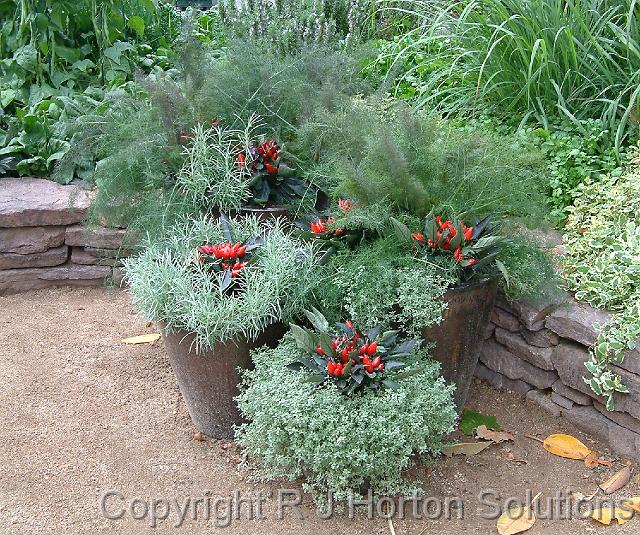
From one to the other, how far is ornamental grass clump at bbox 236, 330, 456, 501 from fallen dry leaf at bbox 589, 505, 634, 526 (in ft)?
1.72

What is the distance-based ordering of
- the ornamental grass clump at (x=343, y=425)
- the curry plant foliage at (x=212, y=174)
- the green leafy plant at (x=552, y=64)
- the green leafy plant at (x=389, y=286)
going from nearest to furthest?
the ornamental grass clump at (x=343, y=425) → the green leafy plant at (x=389, y=286) → the curry plant foliage at (x=212, y=174) → the green leafy plant at (x=552, y=64)

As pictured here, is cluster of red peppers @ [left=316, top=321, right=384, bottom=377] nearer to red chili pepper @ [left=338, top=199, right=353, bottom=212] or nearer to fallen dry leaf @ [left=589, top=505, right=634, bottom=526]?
red chili pepper @ [left=338, top=199, right=353, bottom=212]

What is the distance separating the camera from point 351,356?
2402 millimetres

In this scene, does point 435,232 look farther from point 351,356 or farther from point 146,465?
point 146,465

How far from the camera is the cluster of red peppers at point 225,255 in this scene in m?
2.74

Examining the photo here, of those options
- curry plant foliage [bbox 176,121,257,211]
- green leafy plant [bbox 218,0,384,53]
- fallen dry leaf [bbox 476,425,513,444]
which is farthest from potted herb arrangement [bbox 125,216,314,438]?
green leafy plant [bbox 218,0,384,53]

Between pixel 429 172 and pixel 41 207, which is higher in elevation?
pixel 429 172

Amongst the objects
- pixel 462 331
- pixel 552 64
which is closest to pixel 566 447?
pixel 462 331

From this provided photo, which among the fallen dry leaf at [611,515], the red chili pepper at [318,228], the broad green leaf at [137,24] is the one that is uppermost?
the broad green leaf at [137,24]

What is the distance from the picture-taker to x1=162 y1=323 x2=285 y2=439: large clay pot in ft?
8.90

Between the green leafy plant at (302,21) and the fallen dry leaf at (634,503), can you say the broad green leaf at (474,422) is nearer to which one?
the fallen dry leaf at (634,503)

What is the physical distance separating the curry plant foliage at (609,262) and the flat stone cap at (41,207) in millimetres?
2367

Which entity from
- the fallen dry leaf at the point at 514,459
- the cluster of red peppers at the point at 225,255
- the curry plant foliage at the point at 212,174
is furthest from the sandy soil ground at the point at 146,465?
the curry plant foliage at the point at 212,174

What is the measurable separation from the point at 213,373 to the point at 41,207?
1680 mm
